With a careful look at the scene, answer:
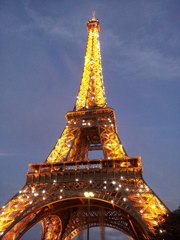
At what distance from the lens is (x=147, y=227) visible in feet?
60.7

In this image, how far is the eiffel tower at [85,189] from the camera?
21.6 m

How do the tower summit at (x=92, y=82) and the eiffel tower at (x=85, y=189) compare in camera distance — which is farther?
Answer: the tower summit at (x=92, y=82)

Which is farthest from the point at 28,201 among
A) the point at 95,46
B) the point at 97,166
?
the point at 95,46

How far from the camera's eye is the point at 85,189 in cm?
2372

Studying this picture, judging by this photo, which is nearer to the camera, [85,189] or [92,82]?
[85,189]

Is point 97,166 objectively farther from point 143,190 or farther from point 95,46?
point 95,46

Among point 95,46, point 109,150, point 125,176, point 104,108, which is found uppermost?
point 95,46

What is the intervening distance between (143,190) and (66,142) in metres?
10.8

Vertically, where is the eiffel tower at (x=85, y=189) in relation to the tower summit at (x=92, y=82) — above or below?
below

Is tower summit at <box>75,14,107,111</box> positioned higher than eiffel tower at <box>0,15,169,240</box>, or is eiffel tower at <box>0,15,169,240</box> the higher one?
tower summit at <box>75,14,107,111</box>

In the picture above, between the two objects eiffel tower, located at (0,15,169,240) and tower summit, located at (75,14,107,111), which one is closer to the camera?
eiffel tower, located at (0,15,169,240)

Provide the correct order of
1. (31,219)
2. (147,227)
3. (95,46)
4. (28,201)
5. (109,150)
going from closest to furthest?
(147,227) < (28,201) < (31,219) < (109,150) < (95,46)

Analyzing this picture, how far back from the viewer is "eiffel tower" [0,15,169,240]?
851 inches

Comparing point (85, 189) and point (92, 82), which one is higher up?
point (92, 82)
